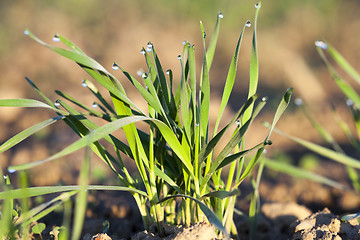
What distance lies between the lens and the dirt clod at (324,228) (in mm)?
1234

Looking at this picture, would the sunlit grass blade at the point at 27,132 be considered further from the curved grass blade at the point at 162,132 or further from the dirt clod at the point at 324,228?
the dirt clod at the point at 324,228

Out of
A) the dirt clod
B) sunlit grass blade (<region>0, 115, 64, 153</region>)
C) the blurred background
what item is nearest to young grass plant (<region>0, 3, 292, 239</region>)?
sunlit grass blade (<region>0, 115, 64, 153</region>)

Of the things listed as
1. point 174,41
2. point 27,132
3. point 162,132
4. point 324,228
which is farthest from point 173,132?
→ point 174,41

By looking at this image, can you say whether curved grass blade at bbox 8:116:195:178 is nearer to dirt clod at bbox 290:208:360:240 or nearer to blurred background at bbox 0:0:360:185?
dirt clod at bbox 290:208:360:240

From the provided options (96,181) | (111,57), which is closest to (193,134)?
(96,181)

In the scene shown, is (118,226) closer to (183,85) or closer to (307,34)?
(183,85)

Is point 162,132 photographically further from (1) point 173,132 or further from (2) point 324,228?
(2) point 324,228

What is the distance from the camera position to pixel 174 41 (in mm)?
4254

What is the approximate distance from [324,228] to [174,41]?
10.7 ft

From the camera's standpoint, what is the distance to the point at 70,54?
1.00 meters

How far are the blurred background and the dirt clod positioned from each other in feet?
5.56

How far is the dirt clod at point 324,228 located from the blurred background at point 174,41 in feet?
5.56

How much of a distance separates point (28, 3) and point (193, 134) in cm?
425

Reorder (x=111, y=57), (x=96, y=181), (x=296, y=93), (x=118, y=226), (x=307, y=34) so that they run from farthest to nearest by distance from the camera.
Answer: (x=307, y=34) → (x=111, y=57) → (x=296, y=93) → (x=96, y=181) → (x=118, y=226)
